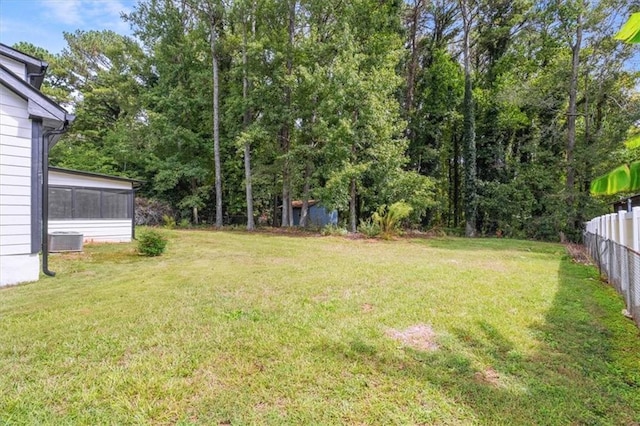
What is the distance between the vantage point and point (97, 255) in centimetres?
846

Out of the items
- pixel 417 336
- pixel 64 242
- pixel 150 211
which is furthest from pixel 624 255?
pixel 150 211

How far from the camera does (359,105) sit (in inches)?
572

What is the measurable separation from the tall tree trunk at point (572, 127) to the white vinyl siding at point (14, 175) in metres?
18.0

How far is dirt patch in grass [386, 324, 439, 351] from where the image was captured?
3.32 metres

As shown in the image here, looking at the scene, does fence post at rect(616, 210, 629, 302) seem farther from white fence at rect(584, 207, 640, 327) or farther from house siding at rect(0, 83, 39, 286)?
house siding at rect(0, 83, 39, 286)

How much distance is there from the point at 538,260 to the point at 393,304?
20.6 ft

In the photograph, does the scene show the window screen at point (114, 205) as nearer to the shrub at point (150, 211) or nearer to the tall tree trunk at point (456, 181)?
the shrub at point (150, 211)

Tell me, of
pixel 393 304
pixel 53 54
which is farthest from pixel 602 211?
pixel 53 54

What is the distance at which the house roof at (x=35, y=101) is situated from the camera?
5480mm

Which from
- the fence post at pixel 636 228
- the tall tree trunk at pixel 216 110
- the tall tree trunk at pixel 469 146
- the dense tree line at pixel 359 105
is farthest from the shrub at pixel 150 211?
the fence post at pixel 636 228

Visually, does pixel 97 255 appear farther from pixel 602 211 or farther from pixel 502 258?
pixel 602 211

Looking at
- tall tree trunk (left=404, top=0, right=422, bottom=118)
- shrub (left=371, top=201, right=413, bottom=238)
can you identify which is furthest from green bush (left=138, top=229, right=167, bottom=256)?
tall tree trunk (left=404, top=0, right=422, bottom=118)

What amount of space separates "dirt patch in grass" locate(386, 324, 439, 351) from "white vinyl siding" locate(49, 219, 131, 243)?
10.3 m

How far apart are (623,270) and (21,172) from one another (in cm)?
948
